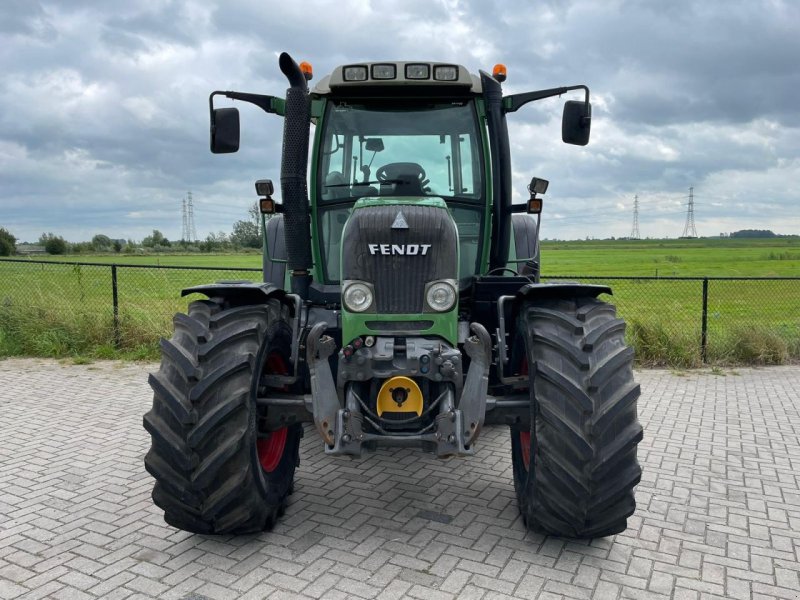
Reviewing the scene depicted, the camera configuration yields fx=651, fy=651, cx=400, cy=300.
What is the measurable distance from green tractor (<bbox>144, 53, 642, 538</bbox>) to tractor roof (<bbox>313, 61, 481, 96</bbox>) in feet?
0.04

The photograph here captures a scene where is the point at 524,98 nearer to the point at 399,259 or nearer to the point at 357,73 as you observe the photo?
the point at 357,73

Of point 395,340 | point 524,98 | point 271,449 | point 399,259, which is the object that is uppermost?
point 524,98

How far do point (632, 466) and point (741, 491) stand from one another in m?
1.83

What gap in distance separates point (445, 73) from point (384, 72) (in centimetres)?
42

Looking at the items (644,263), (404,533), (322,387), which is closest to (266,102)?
(322,387)

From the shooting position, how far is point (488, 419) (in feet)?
12.1

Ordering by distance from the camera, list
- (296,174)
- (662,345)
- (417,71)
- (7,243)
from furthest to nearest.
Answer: (7,243)
(662,345)
(296,174)
(417,71)

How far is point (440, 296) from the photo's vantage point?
3789 mm

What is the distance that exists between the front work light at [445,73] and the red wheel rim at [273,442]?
213 centimetres

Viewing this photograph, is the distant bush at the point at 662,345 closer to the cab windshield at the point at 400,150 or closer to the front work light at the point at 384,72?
the cab windshield at the point at 400,150

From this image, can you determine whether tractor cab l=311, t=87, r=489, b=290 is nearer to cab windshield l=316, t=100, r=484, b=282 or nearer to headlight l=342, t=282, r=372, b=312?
cab windshield l=316, t=100, r=484, b=282

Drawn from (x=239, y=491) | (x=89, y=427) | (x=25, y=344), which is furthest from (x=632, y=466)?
(x=25, y=344)

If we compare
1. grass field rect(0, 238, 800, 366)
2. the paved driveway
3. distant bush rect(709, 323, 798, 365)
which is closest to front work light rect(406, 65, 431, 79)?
the paved driveway

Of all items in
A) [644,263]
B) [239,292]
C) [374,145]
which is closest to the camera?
[239,292]
